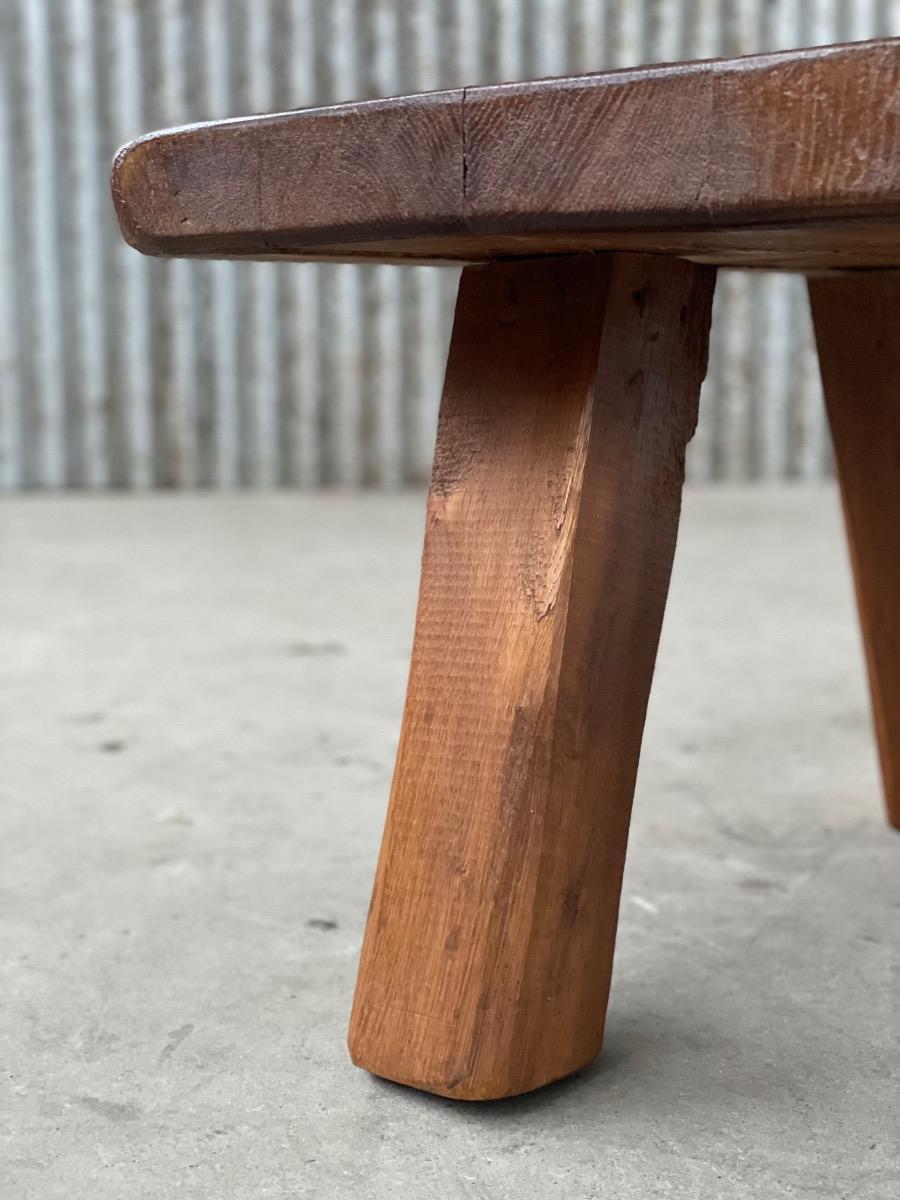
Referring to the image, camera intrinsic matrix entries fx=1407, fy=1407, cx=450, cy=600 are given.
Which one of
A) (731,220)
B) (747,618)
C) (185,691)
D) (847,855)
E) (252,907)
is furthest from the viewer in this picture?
(747,618)

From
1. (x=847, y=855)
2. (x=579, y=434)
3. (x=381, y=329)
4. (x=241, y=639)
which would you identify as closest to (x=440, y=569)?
(x=579, y=434)

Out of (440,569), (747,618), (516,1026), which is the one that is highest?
(440,569)

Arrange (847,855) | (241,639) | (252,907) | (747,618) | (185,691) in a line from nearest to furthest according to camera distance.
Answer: (252,907) < (847,855) < (185,691) < (241,639) < (747,618)

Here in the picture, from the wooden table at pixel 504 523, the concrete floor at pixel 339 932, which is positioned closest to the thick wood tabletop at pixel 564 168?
the wooden table at pixel 504 523

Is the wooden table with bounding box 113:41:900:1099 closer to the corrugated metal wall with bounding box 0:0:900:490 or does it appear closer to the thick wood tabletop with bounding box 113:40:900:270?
the thick wood tabletop with bounding box 113:40:900:270

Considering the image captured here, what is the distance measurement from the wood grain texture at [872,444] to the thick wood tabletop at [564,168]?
29 centimetres

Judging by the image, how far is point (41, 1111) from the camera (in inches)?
29.0

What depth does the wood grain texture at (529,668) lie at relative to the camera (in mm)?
728

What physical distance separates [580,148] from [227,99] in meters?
3.31

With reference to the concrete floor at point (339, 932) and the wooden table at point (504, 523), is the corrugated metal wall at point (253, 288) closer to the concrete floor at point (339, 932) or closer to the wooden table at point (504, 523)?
the concrete floor at point (339, 932)

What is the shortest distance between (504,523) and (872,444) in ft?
1.50

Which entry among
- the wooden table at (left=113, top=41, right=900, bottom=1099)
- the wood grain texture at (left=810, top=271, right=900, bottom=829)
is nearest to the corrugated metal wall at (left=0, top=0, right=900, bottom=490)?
the wood grain texture at (left=810, top=271, right=900, bottom=829)

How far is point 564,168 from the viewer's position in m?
0.62

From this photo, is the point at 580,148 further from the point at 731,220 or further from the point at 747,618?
the point at 747,618
